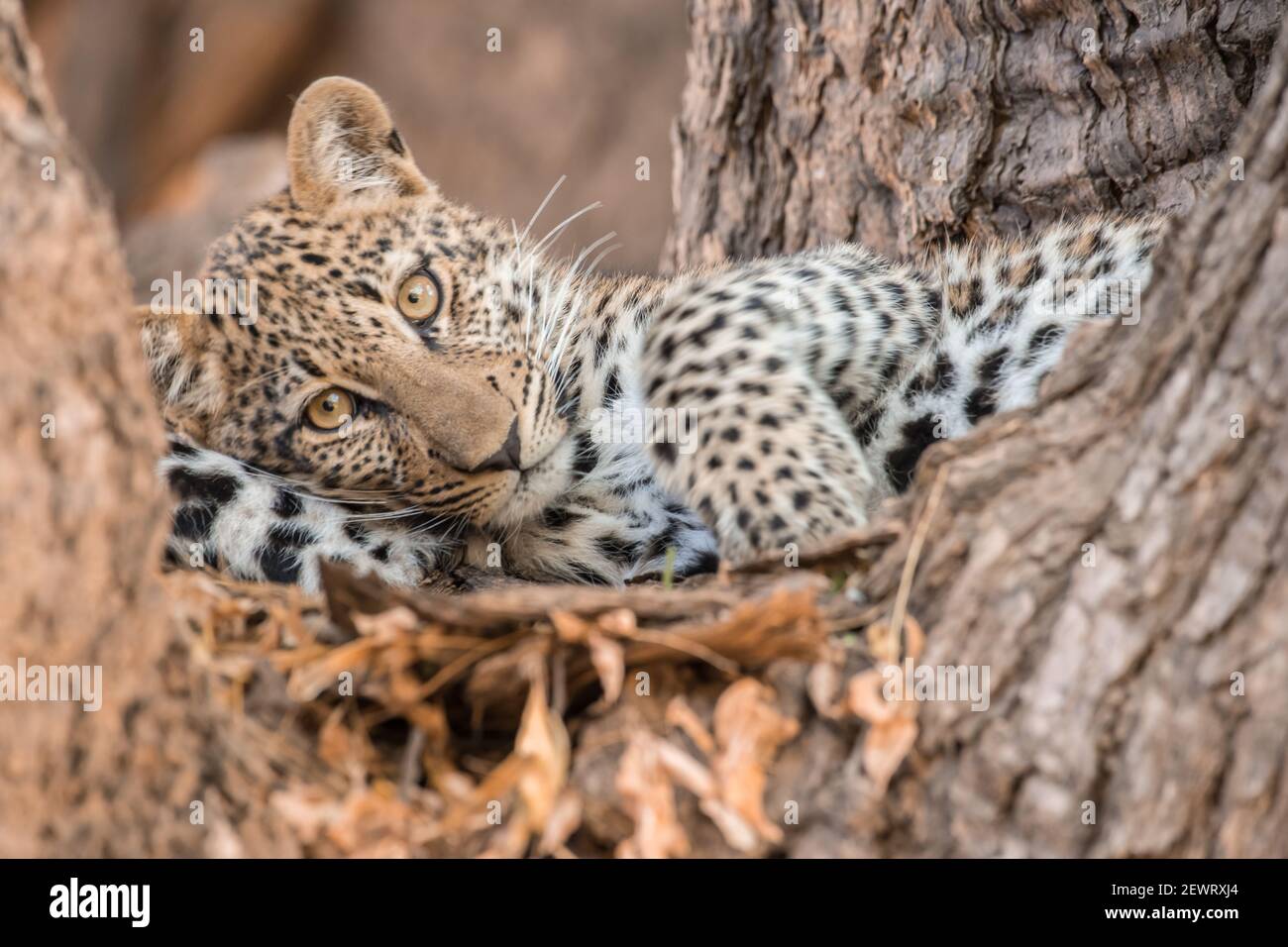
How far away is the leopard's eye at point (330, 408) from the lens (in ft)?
13.4

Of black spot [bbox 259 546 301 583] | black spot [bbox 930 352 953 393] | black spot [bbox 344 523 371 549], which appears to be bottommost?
black spot [bbox 259 546 301 583]

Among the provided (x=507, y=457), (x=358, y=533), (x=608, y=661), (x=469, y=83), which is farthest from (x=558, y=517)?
(x=469, y=83)

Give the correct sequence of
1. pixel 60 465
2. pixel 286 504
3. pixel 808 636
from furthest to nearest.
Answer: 1. pixel 286 504
2. pixel 808 636
3. pixel 60 465

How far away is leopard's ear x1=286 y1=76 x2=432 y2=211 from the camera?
4.45 meters

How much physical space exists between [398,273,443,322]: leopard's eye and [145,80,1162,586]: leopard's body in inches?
1.2

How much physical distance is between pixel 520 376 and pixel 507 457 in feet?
1.00

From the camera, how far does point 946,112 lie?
4684mm

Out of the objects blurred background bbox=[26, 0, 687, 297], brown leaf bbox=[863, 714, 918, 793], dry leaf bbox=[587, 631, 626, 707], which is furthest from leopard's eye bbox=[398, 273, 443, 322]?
blurred background bbox=[26, 0, 687, 297]

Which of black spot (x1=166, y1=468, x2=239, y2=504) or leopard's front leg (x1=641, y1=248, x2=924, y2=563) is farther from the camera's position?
black spot (x1=166, y1=468, x2=239, y2=504)

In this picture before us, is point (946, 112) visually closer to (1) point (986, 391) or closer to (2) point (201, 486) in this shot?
(1) point (986, 391)

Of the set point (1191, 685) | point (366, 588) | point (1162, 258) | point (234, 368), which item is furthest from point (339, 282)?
point (1191, 685)

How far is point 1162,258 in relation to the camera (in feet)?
8.95

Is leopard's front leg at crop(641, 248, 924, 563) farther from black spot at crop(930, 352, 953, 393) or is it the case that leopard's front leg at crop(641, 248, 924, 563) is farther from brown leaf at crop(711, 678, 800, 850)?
brown leaf at crop(711, 678, 800, 850)
